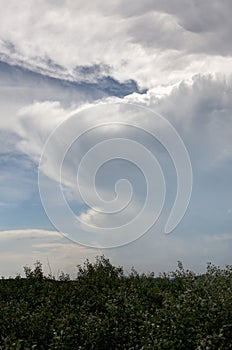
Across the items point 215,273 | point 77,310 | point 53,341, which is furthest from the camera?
point 215,273

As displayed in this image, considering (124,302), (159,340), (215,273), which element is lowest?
(159,340)

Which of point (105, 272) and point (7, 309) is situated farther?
point (105, 272)

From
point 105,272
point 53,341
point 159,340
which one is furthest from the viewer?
point 105,272

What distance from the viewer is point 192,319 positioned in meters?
16.7

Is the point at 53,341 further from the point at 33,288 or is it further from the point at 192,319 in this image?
the point at 33,288

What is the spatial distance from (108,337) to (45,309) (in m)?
4.80

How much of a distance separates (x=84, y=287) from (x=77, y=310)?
741 cm

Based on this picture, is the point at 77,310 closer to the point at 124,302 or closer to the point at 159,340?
the point at 124,302

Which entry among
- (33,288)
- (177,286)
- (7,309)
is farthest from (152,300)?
(33,288)

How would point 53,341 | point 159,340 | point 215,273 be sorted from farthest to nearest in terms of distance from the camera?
point 215,273 → point 53,341 → point 159,340

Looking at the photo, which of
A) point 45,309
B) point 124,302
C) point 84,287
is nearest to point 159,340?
point 124,302

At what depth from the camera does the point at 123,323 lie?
19.2 m

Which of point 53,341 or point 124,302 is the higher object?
point 124,302

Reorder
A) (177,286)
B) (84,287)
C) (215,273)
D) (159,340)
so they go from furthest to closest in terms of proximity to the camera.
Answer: (84,287) → (177,286) → (215,273) → (159,340)
